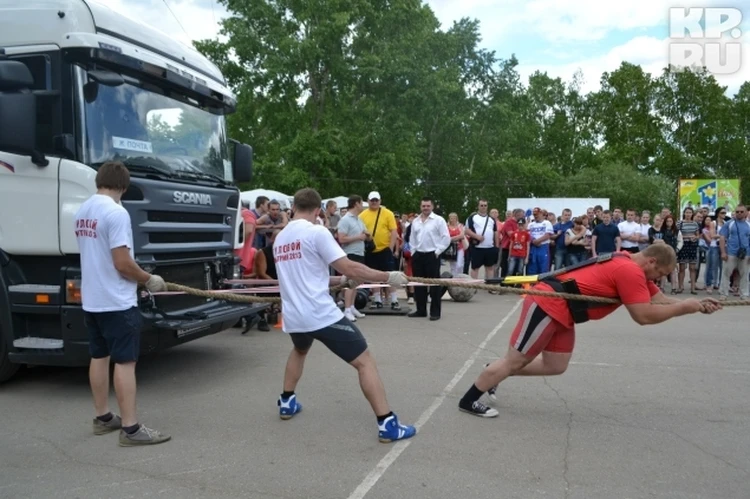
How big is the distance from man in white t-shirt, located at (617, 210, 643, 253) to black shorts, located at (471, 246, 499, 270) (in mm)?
3020

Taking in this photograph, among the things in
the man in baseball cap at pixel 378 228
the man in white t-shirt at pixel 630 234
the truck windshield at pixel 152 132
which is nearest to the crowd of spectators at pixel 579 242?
the man in white t-shirt at pixel 630 234

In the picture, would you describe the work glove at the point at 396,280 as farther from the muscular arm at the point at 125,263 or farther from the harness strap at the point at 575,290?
the muscular arm at the point at 125,263

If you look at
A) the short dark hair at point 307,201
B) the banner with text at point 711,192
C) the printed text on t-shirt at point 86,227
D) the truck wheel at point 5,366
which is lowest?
the truck wheel at point 5,366

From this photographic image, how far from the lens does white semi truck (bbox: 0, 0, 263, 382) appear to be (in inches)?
208

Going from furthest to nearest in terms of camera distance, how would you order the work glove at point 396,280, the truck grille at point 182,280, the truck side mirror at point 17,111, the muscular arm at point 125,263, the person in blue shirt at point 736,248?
the person in blue shirt at point 736,248 → the truck grille at point 182,280 → the truck side mirror at point 17,111 → the work glove at point 396,280 → the muscular arm at point 125,263

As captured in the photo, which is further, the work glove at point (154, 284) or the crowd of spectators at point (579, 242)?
the crowd of spectators at point (579, 242)

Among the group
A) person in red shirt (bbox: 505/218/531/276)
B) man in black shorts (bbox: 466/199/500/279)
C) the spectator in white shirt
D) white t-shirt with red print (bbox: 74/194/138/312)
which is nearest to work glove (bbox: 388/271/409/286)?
white t-shirt with red print (bbox: 74/194/138/312)

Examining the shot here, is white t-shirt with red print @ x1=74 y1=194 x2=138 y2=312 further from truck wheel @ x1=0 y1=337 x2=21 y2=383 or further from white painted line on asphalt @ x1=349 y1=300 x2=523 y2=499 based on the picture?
white painted line on asphalt @ x1=349 y1=300 x2=523 y2=499

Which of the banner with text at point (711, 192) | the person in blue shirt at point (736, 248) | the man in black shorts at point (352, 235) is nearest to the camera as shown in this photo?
the man in black shorts at point (352, 235)

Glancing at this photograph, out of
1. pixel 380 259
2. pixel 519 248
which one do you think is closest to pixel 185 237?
pixel 380 259

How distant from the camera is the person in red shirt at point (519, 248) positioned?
13805 mm

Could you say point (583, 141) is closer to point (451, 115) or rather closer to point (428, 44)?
point (451, 115)

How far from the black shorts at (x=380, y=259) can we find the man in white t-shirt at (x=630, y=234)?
6.27 meters

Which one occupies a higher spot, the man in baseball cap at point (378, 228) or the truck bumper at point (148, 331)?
the man in baseball cap at point (378, 228)
